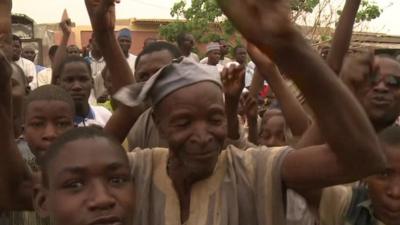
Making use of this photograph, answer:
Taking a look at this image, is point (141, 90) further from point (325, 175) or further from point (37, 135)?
point (37, 135)

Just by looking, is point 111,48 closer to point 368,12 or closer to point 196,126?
point 196,126

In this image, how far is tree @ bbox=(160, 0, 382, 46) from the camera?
63.9 feet

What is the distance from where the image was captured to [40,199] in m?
A: 2.46

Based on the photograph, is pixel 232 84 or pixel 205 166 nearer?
pixel 205 166

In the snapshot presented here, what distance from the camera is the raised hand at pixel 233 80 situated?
3.15 meters

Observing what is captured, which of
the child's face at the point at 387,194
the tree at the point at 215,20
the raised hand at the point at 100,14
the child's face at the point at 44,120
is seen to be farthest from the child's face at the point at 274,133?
the tree at the point at 215,20

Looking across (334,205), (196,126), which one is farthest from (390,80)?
(196,126)

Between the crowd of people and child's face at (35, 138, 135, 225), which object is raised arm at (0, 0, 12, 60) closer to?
the crowd of people

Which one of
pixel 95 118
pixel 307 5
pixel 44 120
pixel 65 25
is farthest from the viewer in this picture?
pixel 307 5

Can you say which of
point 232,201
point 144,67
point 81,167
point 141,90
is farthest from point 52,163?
point 144,67

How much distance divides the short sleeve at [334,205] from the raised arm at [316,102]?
516 mm

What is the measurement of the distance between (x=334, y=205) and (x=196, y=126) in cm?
74

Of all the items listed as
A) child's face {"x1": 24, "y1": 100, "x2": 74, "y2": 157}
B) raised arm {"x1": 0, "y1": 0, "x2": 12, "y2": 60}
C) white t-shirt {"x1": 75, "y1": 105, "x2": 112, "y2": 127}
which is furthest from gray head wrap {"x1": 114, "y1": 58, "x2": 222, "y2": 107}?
white t-shirt {"x1": 75, "y1": 105, "x2": 112, "y2": 127}

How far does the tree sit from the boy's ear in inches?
642
